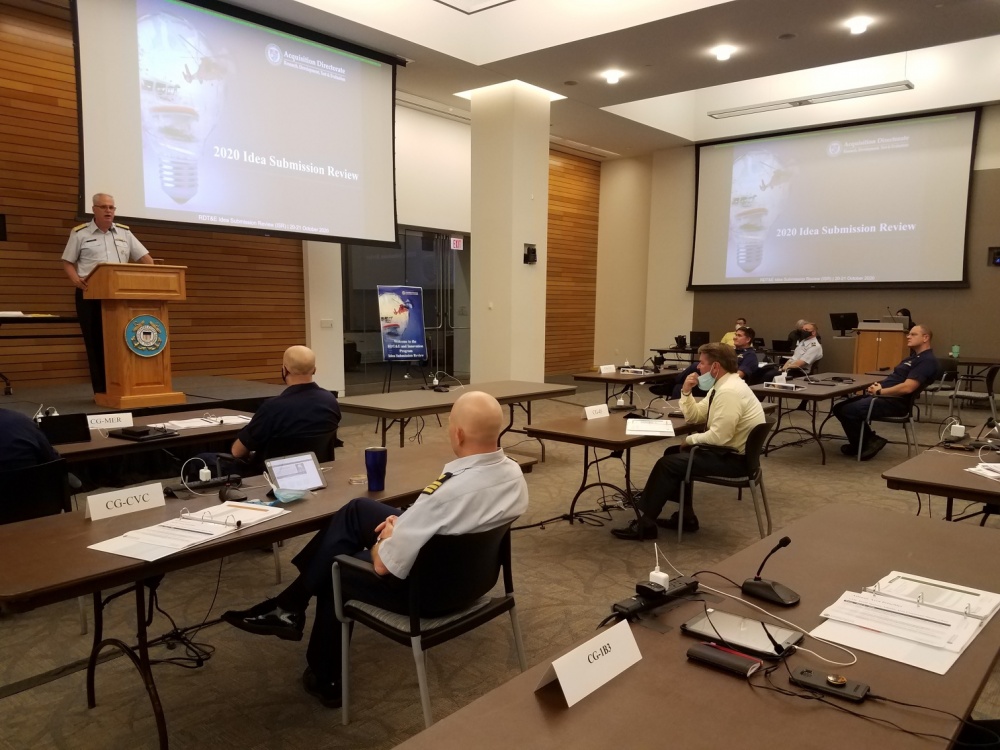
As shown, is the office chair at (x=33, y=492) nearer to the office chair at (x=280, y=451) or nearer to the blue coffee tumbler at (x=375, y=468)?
the office chair at (x=280, y=451)

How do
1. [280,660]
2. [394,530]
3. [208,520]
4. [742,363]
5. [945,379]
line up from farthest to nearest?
[945,379] < [742,363] < [280,660] < [208,520] < [394,530]

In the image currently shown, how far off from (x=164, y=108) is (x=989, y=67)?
10.6 metres

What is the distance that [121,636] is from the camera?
3027 millimetres

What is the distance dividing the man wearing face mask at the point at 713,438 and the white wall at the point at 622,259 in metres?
9.25

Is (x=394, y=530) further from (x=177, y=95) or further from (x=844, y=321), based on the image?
(x=844, y=321)

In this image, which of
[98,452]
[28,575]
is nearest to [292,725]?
[28,575]

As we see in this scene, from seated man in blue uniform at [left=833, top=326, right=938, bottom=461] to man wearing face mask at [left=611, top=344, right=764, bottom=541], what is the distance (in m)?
2.89

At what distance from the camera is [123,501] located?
229 cm

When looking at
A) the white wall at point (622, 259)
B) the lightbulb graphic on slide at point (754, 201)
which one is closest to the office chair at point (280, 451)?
the lightbulb graphic on slide at point (754, 201)

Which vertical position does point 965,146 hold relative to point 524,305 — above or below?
above

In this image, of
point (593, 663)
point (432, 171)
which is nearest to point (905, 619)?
point (593, 663)

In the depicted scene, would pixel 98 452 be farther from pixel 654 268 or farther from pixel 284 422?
pixel 654 268

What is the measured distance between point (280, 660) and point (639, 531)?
2.37 meters

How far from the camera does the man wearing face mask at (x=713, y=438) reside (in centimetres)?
409
